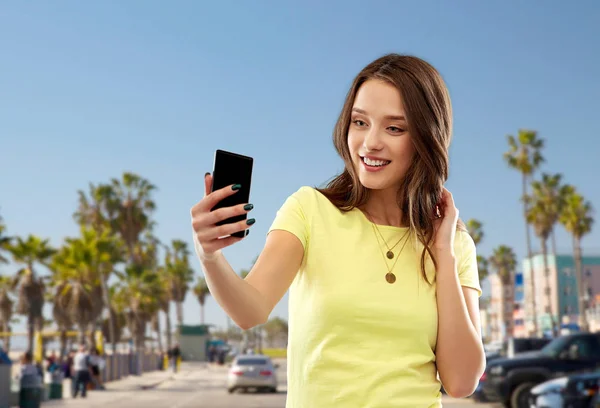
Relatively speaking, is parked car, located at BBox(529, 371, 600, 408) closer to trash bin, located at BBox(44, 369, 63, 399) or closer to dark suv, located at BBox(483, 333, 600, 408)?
dark suv, located at BBox(483, 333, 600, 408)

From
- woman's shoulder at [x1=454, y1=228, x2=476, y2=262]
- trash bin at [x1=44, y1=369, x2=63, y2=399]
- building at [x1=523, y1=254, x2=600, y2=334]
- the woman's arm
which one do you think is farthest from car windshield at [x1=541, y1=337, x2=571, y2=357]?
building at [x1=523, y1=254, x2=600, y2=334]

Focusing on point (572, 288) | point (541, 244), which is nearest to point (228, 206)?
point (541, 244)

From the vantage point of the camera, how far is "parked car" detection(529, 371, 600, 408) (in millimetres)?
13875

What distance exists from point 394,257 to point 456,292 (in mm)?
192

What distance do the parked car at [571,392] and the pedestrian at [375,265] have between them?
12.2m

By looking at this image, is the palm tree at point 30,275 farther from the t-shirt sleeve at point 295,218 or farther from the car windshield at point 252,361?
the t-shirt sleeve at point 295,218

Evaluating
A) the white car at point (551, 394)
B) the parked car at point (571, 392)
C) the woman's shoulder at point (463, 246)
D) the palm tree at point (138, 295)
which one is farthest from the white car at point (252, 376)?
the palm tree at point (138, 295)

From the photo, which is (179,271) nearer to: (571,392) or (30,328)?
(30,328)

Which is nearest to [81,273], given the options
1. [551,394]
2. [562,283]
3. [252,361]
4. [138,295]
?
[138,295]

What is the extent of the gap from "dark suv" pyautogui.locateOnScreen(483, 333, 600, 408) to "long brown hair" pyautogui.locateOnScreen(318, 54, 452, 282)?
57.0 feet

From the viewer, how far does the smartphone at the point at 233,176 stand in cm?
213

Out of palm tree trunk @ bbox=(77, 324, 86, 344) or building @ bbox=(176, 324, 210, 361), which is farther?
building @ bbox=(176, 324, 210, 361)

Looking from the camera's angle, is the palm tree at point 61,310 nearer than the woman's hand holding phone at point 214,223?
No

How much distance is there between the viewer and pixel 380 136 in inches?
96.0
